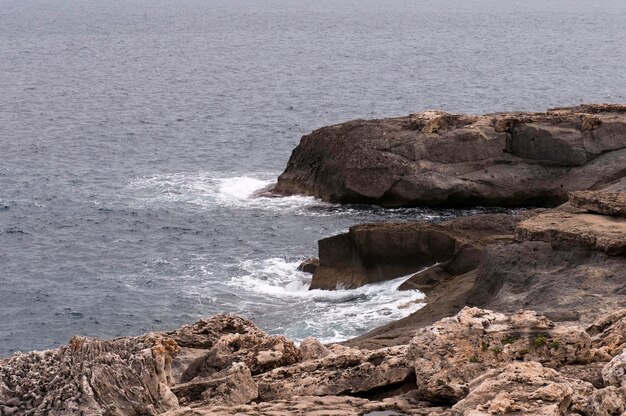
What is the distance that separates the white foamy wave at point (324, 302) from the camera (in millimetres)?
55719

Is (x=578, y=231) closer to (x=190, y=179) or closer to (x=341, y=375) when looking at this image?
(x=341, y=375)

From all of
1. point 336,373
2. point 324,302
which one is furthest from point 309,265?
point 336,373

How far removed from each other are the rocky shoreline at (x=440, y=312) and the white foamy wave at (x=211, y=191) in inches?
89.2

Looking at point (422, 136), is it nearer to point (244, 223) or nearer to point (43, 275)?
point (244, 223)

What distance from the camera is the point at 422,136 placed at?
260 feet

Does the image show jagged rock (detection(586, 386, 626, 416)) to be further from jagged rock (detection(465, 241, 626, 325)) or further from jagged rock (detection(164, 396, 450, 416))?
jagged rock (detection(465, 241, 626, 325))

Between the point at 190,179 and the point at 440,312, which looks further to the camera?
the point at 190,179

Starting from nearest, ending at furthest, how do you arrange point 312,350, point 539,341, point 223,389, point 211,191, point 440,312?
point 539,341 → point 223,389 → point 312,350 → point 440,312 → point 211,191

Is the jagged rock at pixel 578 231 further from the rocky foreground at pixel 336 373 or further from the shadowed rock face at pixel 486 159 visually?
the shadowed rock face at pixel 486 159

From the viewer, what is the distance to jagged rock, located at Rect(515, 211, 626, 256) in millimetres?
45281

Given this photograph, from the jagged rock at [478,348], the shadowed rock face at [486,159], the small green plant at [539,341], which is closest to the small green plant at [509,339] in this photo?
the jagged rock at [478,348]

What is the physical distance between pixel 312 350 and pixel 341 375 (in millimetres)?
3177

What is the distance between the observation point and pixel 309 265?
2623 inches

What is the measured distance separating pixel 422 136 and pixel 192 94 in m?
73.0
